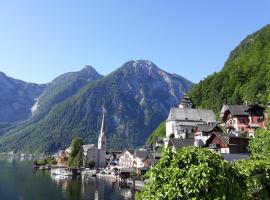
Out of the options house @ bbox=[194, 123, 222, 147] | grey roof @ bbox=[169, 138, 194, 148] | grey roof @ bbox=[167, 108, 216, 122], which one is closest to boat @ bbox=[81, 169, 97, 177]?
grey roof @ bbox=[167, 108, 216, 122]

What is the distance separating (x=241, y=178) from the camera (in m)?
19.2

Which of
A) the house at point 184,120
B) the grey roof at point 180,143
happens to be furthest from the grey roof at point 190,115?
the grey roof at point 180,143

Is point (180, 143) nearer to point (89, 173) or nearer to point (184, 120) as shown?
point (184, 120)

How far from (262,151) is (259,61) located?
143m

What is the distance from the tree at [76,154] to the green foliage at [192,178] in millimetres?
156472

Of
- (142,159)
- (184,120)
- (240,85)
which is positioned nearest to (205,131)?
(184,120)

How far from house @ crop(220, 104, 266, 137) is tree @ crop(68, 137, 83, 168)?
79.3 metres

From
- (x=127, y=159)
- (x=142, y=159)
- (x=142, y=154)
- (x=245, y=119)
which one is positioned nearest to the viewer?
(x=245, y=119)

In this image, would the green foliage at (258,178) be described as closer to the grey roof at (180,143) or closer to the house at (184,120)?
the grey roof at (180,143)

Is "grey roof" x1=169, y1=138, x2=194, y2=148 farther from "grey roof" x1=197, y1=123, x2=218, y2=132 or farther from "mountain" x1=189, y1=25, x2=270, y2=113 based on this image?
"mountain" x1=189, y1=25, x2=270, y2=113

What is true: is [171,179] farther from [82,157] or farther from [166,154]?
[82,157]

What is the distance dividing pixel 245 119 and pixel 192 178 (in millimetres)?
95256

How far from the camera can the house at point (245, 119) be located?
335 ft

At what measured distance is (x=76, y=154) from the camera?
177m
